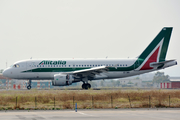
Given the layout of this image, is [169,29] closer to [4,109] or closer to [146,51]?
[146,51]

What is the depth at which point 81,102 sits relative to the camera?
34.8 m

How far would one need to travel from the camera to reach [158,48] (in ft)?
175

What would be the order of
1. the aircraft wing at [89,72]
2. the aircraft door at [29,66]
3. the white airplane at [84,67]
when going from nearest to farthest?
the aircraft wing at [89,72] → the white airplane at [84,67] → the aircraft door at [29,66]

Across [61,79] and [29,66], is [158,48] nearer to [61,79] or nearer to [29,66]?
[61,79]

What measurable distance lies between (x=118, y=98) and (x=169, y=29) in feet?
69.0

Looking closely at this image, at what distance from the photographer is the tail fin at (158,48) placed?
2087 inches

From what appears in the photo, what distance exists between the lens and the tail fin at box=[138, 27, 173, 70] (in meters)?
53.0

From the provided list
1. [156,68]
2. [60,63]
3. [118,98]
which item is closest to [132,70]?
[156,68]

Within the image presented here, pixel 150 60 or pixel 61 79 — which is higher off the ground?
pixel 150 60

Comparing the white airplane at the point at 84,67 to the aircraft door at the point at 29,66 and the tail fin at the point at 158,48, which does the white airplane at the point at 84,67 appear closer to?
the aircraft door at the point at 29,66

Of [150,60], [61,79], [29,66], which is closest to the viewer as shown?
[61,79]

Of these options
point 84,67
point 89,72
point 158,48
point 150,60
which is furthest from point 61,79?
point 158,48

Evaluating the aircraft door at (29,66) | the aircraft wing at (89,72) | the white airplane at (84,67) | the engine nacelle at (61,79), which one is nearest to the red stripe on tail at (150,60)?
the white airplane at (84,67)

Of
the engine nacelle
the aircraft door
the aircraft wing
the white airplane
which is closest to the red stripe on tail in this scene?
the white airplane
